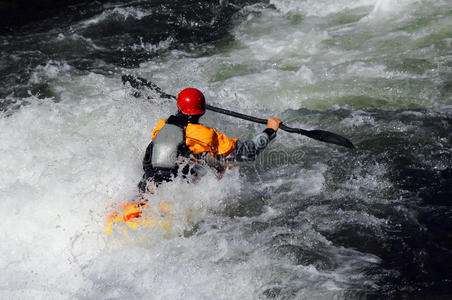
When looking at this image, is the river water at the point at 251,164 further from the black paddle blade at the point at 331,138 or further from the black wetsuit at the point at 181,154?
the black paddle blade at the point at 331,138

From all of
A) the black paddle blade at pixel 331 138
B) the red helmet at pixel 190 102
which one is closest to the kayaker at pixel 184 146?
the red helmet at pixel 190 102

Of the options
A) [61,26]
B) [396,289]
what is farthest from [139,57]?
[396,289]

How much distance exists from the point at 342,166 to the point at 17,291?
3.44 metres

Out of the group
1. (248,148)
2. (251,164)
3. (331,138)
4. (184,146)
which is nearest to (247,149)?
(248,148)

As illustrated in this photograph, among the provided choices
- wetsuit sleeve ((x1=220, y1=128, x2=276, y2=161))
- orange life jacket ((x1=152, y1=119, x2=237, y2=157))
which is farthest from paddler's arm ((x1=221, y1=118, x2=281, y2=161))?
orange life jacket ((x1=152, y1=119, x2=237, y2=157))

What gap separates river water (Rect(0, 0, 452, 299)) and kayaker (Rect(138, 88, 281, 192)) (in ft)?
0.68

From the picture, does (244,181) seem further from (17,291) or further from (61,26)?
(61,26)

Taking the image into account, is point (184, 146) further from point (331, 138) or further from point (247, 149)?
point (331, 138)

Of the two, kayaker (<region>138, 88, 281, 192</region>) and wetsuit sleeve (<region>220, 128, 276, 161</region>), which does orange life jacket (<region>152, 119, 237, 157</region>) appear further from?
wetsuit sleeve (<region>220, 128, 276, 161</region>)

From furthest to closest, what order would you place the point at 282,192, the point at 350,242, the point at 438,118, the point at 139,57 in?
1. the point at 139,57
2. the point at 438,118
3. the point at 282,192
4. the point at 350,242

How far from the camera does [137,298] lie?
3834 millimetres

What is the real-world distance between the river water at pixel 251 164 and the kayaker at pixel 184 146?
21 centimetres

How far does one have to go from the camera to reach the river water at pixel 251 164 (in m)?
4.04

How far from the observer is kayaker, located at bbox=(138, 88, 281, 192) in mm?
4375
